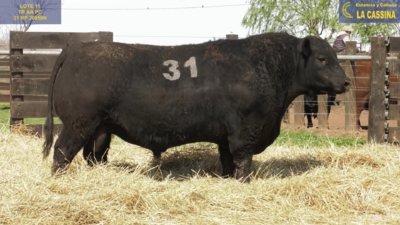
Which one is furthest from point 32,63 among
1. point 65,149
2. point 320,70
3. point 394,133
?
point 394,133

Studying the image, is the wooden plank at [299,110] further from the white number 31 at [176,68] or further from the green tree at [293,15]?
the green tree at [293,15]

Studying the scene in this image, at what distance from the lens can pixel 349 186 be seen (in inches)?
195

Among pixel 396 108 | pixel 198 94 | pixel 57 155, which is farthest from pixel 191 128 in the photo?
pixel 396 108

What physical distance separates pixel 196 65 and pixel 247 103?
2.35ft

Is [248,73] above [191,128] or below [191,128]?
above

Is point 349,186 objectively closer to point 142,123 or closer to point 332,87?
point 332,87

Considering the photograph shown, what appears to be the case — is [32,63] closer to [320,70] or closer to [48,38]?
[48,38]

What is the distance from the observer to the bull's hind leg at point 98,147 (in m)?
Result: 5.40

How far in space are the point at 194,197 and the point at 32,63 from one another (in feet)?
15.6

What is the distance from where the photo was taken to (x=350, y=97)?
32.0 ft

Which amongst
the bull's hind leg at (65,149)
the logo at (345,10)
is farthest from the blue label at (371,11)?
the bull's hind leg at (65,149)

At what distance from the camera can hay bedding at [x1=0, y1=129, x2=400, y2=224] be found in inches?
161

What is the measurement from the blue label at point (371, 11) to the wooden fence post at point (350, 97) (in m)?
20.6

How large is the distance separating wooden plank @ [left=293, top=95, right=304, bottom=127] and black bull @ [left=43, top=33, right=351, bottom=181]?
441 cm
